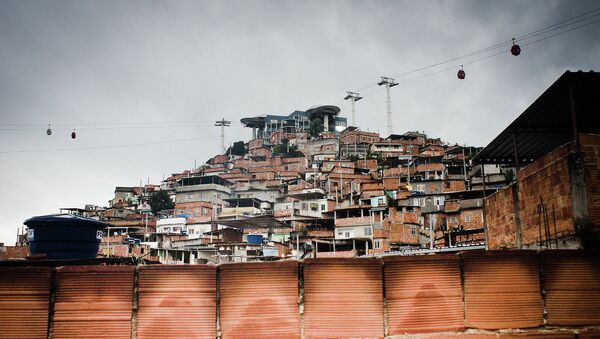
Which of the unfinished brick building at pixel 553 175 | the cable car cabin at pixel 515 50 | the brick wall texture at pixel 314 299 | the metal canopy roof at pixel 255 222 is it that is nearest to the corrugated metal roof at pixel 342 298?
the brick wall texture at pixel 314 299

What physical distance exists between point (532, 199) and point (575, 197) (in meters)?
2.15

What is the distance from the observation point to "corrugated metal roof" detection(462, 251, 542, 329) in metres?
4.42

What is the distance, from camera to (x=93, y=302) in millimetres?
4141

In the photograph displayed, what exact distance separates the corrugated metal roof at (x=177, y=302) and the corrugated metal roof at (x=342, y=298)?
88 cm

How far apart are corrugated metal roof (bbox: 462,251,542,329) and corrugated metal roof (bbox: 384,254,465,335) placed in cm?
13

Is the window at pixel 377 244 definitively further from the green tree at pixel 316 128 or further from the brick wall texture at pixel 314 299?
the green tree at pixel 316 128

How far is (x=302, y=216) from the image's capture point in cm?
6569

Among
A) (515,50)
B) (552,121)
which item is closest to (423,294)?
(552,121)

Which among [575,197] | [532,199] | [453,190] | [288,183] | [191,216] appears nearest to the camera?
[575,197]

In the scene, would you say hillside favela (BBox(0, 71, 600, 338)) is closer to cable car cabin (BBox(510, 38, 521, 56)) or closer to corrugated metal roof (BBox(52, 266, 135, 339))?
corrugated metal roof (BBox(52, 266, 135, 339))

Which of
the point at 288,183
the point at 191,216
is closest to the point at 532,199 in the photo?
the point at 191,216

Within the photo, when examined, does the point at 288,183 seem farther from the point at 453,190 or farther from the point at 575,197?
the point at 575,197

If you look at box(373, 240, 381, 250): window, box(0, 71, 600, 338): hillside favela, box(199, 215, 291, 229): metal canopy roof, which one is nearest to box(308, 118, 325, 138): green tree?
box(199, 215, 291, 229): metal canopy roof

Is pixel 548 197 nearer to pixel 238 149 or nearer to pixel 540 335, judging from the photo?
pixel 540 335
